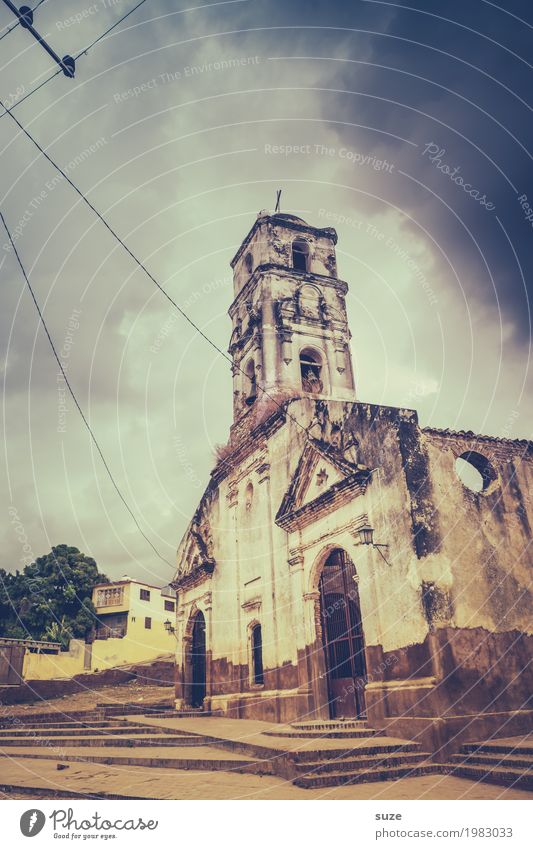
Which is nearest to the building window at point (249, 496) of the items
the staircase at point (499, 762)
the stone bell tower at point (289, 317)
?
the stone bell tower at point (289, 317)

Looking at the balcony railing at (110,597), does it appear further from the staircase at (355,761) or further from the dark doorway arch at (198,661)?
the staircase at (355,761)

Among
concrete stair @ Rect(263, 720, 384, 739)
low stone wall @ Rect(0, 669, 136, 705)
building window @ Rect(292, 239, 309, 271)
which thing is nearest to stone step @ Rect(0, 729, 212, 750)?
concrete stair @ Rect(263, 720, 384, 739)

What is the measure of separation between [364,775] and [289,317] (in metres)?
14.9

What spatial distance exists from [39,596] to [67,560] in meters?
3.30

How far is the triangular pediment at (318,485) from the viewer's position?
11534 mm

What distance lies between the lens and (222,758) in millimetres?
8289

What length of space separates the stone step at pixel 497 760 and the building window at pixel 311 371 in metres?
12.6

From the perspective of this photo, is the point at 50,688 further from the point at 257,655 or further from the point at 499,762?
the point at 499,762

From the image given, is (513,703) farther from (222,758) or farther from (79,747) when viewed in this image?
(79,747)

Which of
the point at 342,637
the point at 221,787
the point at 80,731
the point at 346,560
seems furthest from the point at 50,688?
the point at 221,787

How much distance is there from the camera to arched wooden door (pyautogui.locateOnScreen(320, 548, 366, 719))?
11273 mm

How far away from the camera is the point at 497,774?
22.8 ft
